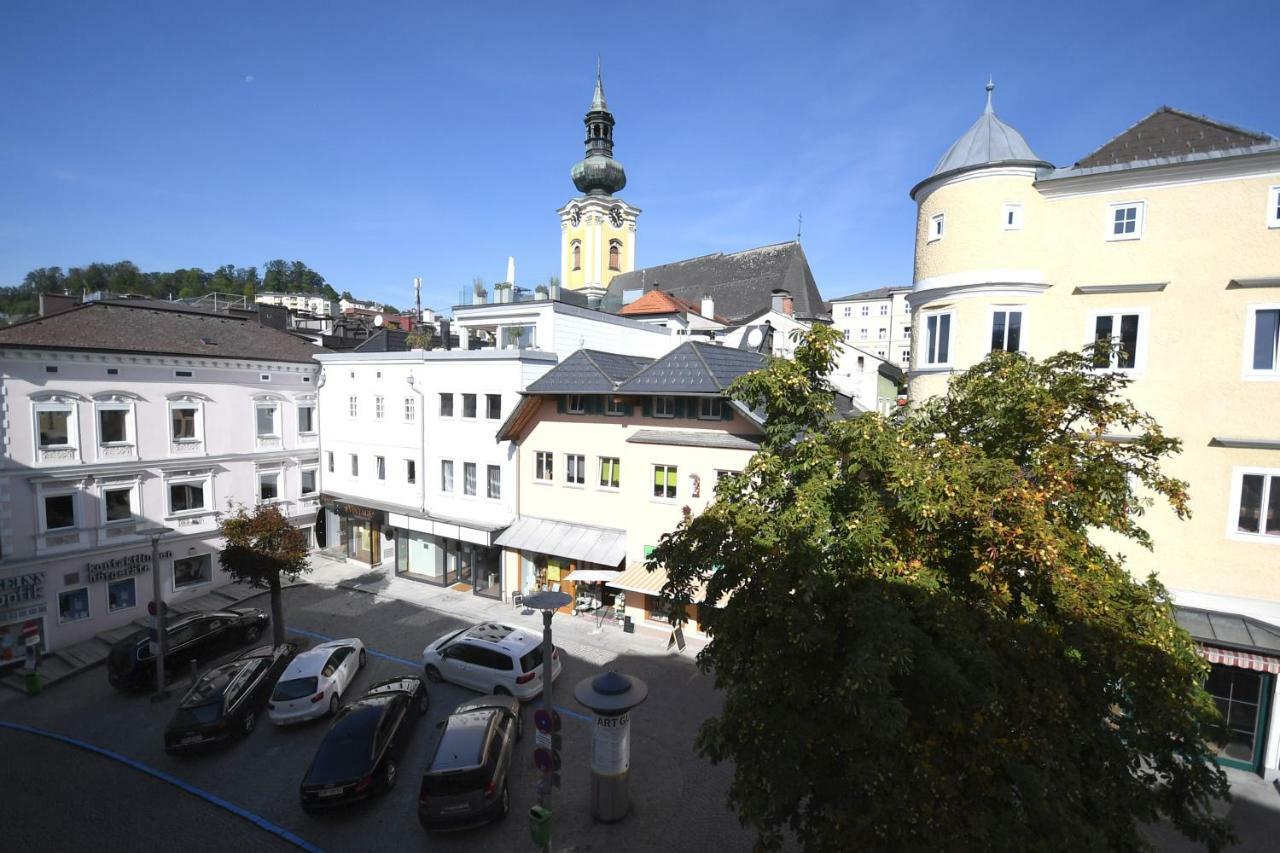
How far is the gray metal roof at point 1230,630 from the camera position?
12625mm

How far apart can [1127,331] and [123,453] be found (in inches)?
1310

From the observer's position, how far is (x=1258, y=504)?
1327 centimetres

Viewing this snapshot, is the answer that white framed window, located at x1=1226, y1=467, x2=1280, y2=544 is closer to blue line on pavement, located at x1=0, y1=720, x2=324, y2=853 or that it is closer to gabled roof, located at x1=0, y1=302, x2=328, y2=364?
blue line on pavement, located at x1=0, y1=720, x2=324, y2=853

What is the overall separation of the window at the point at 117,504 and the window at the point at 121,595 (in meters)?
2.44

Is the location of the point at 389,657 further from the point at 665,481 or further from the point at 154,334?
the point at 154,334

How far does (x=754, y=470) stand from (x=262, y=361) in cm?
2709

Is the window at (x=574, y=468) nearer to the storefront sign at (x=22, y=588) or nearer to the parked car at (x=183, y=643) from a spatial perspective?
the parked car at (x=183, y=643)

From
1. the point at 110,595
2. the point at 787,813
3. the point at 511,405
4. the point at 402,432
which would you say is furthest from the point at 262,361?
the point at 787,813

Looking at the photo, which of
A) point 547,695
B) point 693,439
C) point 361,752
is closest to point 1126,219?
point 693,439

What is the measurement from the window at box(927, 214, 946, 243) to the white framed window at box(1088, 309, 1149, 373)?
4040 millimetres

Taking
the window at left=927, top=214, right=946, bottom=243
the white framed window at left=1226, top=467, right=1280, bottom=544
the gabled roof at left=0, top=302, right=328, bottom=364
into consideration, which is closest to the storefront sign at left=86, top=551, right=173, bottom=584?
the gabled roof at left=0, top=302, right=328, bottom=364

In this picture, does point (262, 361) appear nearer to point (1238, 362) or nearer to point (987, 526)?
point (987, 526)

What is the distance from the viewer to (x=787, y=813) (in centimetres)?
745

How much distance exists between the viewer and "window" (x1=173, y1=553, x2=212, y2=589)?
82.9ft
